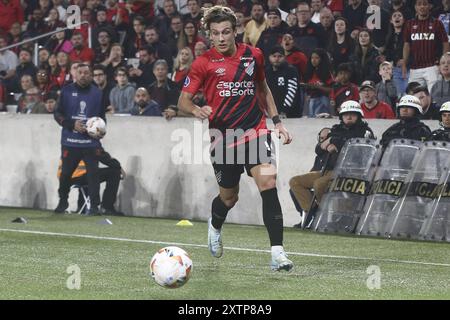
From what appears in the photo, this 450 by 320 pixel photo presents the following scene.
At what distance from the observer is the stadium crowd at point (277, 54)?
17453mm

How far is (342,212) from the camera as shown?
51.0 feet

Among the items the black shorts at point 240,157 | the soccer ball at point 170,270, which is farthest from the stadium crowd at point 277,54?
the soccer ball at point 170,270

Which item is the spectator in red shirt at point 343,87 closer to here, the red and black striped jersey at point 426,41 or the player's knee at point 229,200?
the red and black striped jersey at point 426,41

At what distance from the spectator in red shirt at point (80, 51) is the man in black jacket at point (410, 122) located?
9097 mm

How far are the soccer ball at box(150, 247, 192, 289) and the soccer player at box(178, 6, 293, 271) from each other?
1721 millimetres

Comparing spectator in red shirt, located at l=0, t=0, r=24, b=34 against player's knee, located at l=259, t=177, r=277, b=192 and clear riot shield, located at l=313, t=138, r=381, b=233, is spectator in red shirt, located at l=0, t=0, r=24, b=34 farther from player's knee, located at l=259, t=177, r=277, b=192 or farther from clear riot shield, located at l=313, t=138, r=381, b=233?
player's knee, located at l=259, t=177, r=277, b=192

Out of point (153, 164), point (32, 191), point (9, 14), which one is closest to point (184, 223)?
point (153, 164)

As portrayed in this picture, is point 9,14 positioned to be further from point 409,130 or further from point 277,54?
point 409,130

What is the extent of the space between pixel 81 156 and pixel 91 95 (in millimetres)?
999

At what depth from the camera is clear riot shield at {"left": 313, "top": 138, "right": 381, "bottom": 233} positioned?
1548 cm

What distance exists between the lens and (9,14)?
26344mm
